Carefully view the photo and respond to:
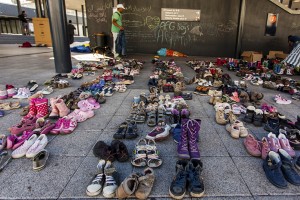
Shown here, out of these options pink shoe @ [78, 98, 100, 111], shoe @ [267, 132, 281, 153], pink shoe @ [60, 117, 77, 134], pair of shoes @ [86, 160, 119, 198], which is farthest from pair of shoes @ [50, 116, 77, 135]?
shoe @ [267, 132, 281, 153]

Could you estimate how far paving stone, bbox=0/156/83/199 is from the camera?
5.49 feet

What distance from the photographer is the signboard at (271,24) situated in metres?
10.3

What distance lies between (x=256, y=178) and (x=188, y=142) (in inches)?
28.7

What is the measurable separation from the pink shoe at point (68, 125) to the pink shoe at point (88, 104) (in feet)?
1.34

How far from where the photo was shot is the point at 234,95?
3.92m

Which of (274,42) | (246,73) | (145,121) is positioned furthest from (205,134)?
(274,42)

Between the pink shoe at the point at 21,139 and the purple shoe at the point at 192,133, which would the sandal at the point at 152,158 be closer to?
the purple shoe at the point at 192,133

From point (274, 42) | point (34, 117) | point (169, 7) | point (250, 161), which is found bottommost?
point (250, 161)

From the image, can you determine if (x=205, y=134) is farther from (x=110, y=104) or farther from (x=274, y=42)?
(x=274, y=42)

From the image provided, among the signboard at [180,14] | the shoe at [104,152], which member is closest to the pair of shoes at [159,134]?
the shoe at [104,152]

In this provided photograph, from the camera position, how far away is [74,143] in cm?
243

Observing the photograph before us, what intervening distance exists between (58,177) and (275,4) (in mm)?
12147

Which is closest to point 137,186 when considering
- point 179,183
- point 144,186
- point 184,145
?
point 144,186

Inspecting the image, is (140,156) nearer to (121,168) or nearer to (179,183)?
(121,168)
